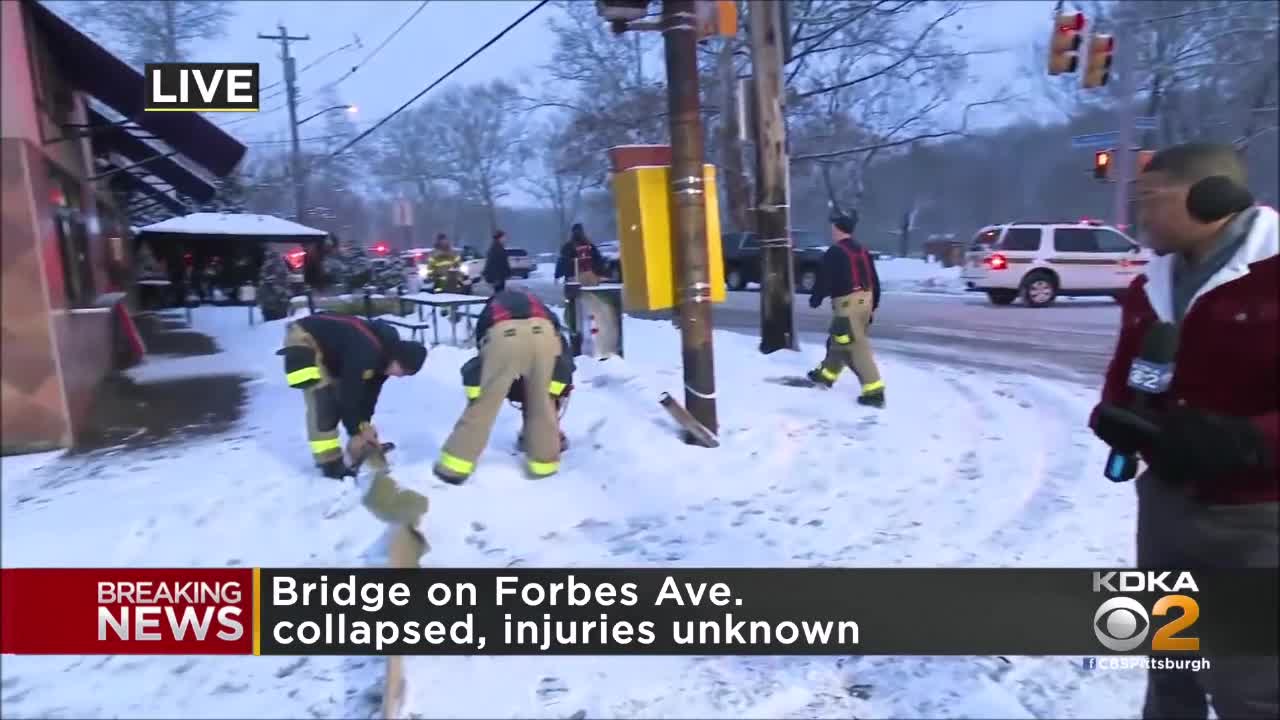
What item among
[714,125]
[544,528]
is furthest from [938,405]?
[714,125]

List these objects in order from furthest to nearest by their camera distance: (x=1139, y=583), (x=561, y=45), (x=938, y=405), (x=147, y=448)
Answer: (x=561, y=45) < (x=938, y=405) < (x=147, y=448) < (x=1139, y=583)

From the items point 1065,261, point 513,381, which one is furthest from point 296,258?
point 1065,261

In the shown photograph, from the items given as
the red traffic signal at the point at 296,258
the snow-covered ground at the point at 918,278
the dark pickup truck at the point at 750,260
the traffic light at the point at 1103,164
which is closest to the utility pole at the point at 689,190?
the red traffic signal at the point at 296,258

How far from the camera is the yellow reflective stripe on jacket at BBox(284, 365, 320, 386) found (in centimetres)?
401

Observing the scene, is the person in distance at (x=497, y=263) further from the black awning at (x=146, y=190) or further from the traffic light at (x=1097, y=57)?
the traffic light at (x=1097, y=57)

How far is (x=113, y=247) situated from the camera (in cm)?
419

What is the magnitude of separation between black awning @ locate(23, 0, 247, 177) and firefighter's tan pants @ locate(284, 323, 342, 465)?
3.28 feet

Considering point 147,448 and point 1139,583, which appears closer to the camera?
point 1139,583

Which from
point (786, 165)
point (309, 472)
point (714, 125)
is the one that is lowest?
point (309, 472)

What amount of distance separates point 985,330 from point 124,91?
36.5ft

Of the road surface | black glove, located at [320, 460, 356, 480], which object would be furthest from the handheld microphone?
the road surface

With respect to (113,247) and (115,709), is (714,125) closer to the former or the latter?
(113,247)

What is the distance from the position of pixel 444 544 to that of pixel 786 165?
596 cm

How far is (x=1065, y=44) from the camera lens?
10.4 meters
